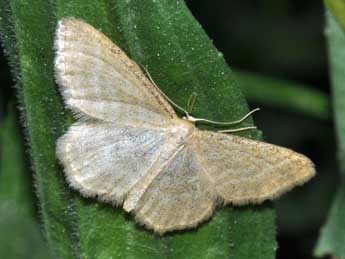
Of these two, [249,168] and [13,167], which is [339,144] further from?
[13,167]

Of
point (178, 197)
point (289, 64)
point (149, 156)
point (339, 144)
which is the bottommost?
point (289, 64)

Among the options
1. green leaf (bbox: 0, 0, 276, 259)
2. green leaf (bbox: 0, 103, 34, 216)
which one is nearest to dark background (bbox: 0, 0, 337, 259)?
green leaf (bbox: 0, 103, 34, 216)

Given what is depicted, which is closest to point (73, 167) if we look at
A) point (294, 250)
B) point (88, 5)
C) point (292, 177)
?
point (88, 5)

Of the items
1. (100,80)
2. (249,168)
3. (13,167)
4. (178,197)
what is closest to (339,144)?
(249,168)

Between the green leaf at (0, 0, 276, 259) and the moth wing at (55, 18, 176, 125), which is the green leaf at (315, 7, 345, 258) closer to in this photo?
the green leaf at (0, 0, 276, 259)

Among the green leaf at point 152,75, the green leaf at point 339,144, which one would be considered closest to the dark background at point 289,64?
the green leaf at point 339,144
